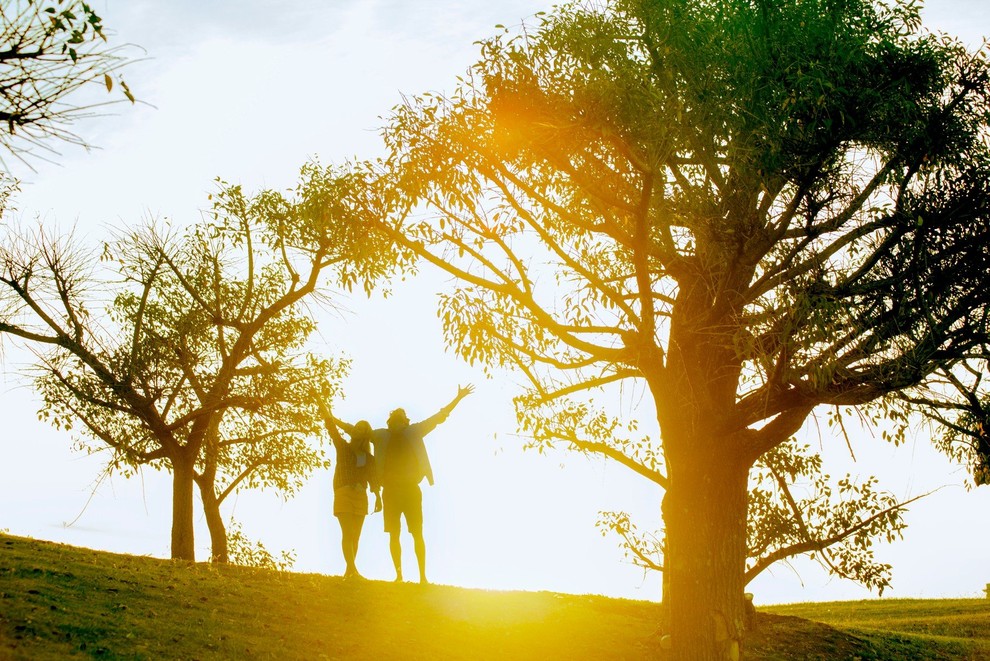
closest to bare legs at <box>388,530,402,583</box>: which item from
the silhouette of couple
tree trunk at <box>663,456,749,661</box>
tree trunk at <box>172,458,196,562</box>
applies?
the silhouette of couple

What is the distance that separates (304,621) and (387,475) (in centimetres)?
319

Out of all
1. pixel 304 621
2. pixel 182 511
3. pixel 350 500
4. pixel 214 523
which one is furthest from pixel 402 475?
pixel 214 523

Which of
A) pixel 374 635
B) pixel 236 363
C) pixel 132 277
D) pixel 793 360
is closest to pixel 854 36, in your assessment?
pixel 793 360

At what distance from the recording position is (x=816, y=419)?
42.1 feet

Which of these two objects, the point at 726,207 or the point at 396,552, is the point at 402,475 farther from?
the point at 726,207

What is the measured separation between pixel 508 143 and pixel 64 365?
14.4m

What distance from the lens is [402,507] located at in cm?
1530

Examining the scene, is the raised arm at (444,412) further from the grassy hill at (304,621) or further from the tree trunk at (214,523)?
the tree trunk at (214,523)

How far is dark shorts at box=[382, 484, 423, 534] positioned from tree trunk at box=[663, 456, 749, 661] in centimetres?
446

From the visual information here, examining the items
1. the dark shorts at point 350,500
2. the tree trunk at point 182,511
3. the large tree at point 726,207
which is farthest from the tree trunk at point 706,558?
the tree trunk at point 182,511

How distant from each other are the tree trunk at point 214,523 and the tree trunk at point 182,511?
5.03ft

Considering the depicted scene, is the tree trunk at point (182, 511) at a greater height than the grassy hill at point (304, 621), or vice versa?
the tree trunk at point (182, 511)

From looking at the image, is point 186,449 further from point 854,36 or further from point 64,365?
point 854,36

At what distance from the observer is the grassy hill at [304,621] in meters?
10.8
